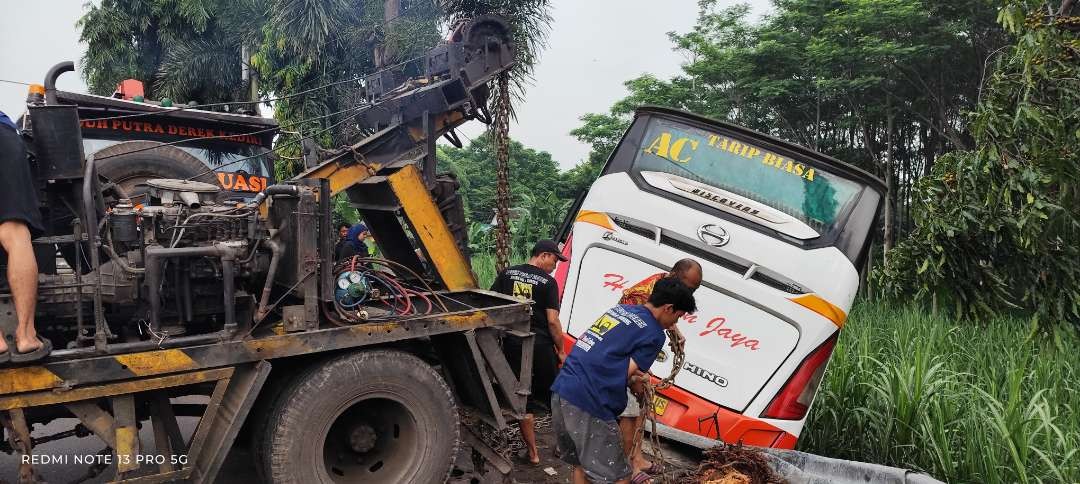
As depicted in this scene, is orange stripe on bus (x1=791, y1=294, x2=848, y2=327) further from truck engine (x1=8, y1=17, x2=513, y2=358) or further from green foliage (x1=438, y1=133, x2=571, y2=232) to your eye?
green foliage (x1=438, y1=133, x2=571, y2=232)

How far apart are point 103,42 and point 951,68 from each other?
83.9 feet

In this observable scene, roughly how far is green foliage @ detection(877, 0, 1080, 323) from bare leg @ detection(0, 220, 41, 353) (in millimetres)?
5896

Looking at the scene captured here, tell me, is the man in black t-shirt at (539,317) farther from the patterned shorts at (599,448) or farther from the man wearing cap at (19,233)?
the man wearing cap at (19,233)

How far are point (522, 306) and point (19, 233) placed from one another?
261 centimetres

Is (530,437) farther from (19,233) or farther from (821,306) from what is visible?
(19,233)

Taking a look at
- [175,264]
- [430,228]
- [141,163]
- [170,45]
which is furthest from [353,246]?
[170,45]

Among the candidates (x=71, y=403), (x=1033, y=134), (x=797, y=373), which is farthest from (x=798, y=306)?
(x=71, y=403)

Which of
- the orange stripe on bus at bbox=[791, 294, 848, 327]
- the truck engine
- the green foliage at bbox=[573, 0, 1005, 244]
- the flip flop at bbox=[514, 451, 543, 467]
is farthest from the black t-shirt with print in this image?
the green foliage at bbox=[573, 0, 1005, 244]

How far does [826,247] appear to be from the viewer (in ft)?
14.9

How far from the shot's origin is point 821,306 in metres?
4.34

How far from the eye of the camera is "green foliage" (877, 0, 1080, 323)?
4.69 meters

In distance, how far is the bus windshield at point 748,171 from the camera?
4.73 metres

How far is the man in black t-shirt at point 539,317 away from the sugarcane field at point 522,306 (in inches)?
0.7

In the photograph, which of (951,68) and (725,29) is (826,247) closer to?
(951,68)
